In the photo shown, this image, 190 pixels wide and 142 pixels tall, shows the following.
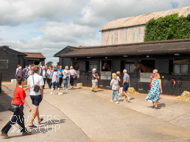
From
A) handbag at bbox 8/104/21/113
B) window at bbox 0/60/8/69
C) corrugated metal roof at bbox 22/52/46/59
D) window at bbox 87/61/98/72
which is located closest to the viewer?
handbag at bbox 8/104/21/113

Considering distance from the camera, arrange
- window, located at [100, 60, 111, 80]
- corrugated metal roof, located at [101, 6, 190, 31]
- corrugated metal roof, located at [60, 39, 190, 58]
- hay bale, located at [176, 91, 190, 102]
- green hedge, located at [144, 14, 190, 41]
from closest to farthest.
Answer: hay bale, located at [176, 91, 190, 102]
corrugated metal roof, located at [60, 39, 190, 58]
window, located at [100, 60, 111, 80]
green hedge, located at [144, 14, 190, 41]
corrugated metal roof, located at [101, 6, 190, 31]

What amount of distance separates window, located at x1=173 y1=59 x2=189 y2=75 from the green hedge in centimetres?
1015

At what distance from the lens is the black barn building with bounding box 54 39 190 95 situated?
466 inches

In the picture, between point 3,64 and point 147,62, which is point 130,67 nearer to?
point 147,62

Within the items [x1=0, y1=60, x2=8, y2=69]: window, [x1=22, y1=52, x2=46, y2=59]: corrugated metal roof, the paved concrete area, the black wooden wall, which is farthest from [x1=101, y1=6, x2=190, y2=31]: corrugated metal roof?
the paved concrete area

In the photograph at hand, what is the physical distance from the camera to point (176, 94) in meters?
12.1

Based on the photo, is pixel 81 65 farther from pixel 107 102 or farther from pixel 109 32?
pixel 109 32

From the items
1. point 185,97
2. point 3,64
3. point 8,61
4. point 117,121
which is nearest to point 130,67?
point 185,97

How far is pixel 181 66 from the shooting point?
12148 millimetres

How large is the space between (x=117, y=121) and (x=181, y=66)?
681 cm

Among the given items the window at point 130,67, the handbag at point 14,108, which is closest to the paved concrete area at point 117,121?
the handbag at point 14,108

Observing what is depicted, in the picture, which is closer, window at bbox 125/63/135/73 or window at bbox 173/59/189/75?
window at bbox 173/59/189/75

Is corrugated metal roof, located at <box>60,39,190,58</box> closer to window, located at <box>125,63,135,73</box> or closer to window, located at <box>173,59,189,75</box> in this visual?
window, located at <box>173,59,189,75</box>

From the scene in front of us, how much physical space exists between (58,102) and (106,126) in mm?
4257
